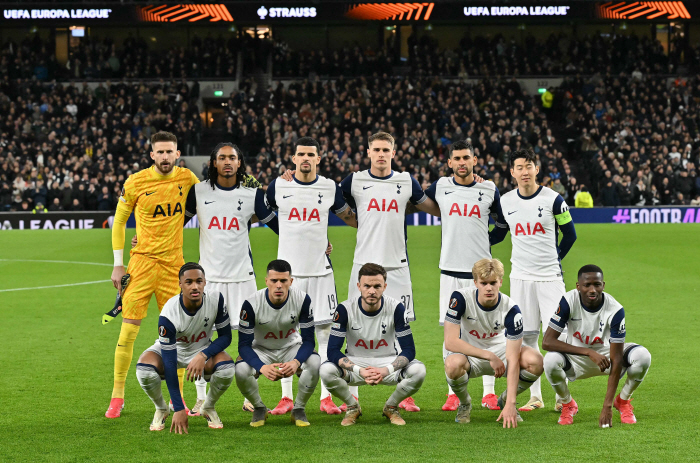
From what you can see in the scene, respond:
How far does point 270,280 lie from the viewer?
6.13 m

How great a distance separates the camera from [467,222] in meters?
7.00

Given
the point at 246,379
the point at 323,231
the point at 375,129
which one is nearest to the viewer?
the point at 246,379

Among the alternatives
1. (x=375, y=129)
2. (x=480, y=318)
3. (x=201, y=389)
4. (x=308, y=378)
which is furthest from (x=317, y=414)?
(x=375, y=129)

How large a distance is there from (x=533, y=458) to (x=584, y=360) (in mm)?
1340

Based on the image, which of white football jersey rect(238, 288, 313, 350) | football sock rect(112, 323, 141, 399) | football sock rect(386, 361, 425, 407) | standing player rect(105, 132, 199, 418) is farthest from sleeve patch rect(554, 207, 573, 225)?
football sock rect(112, 323, 141, 399)

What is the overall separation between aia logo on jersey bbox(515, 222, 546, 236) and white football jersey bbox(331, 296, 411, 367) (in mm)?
1361

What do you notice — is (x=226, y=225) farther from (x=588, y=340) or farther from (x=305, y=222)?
(x=588, y=340)

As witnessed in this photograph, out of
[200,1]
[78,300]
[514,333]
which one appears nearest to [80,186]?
[200,1]

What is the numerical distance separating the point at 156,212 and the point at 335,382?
2138 mm

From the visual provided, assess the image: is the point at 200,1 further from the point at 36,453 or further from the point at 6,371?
the point at 36,453

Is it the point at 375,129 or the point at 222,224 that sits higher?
the point at 375,129

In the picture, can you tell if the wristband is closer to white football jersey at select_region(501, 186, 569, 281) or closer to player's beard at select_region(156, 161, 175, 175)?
player's beard at select_region(156, 161, 175, 175)

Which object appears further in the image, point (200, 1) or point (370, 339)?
point (200, 1)

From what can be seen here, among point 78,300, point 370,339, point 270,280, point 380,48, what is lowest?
point 78,300
